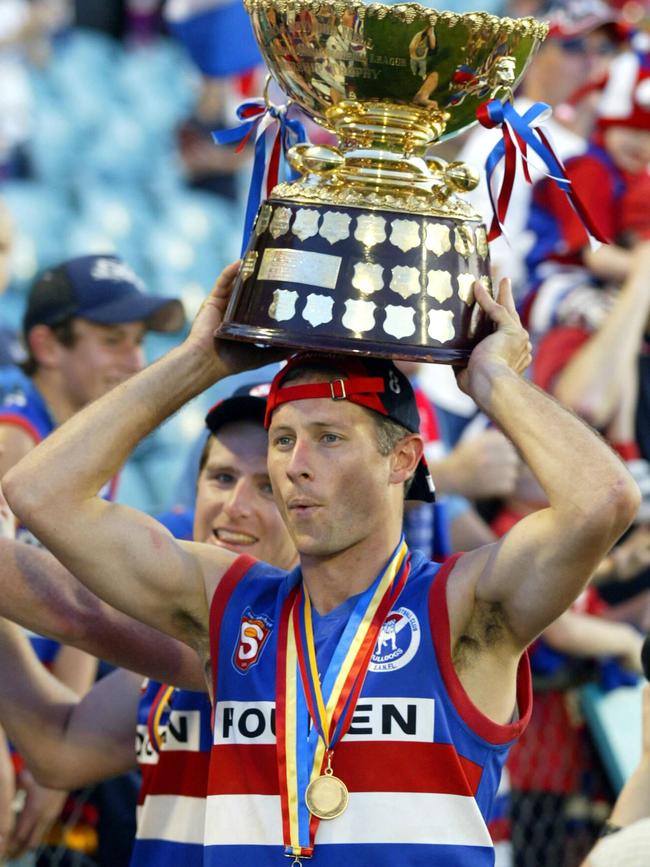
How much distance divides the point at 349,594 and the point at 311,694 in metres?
0.26

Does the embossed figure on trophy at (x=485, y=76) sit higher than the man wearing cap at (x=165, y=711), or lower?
higher

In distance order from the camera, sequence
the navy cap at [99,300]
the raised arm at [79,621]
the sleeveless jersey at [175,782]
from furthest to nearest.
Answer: the navy cap at [99,300] < the raised arm at [79,621] < the sleeveless jersey at [175,782]

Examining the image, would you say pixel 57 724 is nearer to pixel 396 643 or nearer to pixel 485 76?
pixel 396 643

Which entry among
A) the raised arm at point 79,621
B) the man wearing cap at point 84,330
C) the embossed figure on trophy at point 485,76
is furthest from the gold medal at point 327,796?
the man wearing cap at point 84,330

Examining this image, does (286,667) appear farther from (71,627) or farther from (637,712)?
(637,712)

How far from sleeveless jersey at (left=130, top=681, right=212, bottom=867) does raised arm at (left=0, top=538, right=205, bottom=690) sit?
0.30 feet

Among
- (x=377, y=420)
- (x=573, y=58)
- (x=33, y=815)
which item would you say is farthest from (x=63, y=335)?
(x=573, y=58)

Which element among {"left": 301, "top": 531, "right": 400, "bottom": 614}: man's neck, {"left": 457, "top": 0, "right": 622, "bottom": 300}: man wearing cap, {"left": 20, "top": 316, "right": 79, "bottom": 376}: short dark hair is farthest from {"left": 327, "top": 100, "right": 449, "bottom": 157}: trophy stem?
{"left": 457, "top": 0, "right": 622, "bottom": 300}: man wearing cap

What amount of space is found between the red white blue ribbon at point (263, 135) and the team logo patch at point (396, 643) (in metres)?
0.97

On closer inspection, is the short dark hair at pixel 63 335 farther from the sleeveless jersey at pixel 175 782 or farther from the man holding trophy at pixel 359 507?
the man holding trophy at pixel 359 507

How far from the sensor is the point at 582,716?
6.99 m

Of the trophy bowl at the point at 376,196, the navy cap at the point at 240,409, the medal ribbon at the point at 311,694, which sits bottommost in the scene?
the medal ribbon at the point at 311,694

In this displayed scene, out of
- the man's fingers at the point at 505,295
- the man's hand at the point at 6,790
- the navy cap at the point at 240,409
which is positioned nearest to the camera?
the man's fingers at the point at 505,295

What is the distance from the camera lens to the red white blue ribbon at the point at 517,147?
12.3 ft
